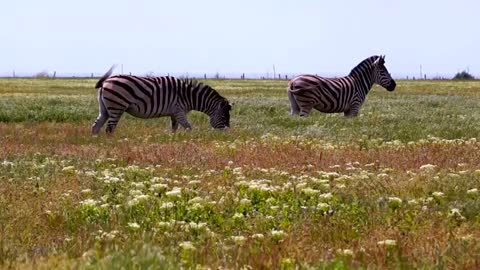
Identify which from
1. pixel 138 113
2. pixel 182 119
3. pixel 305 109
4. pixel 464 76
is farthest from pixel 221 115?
pixel 464 76

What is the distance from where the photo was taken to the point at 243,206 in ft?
27.0

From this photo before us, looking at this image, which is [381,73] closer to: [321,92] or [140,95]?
[321,92]

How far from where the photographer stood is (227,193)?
9219 millimetres

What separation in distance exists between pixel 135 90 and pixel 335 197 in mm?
14051

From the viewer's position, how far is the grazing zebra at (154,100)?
21.6 meters

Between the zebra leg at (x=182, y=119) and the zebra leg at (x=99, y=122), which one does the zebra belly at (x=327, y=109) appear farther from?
the zebra leg at (x=99, y=122)

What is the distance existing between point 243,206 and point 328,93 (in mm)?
18054

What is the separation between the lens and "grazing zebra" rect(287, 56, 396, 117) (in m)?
25.8

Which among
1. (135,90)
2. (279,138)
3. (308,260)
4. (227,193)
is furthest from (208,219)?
(135,90)

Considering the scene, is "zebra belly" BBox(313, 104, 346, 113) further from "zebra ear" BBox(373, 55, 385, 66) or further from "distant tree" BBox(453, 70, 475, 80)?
"distant tree" BBox(453, 70, 475, 80)

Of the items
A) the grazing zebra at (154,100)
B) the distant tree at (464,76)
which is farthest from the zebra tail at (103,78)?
the distant tree at (464,76)

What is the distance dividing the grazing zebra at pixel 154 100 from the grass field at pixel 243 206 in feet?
16.2

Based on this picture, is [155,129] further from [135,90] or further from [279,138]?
[279,138]

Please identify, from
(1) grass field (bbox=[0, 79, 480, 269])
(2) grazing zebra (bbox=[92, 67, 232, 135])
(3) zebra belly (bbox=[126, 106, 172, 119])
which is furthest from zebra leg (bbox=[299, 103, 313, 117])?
(1) grass field (bbox=[0, 79, 480, 269])
